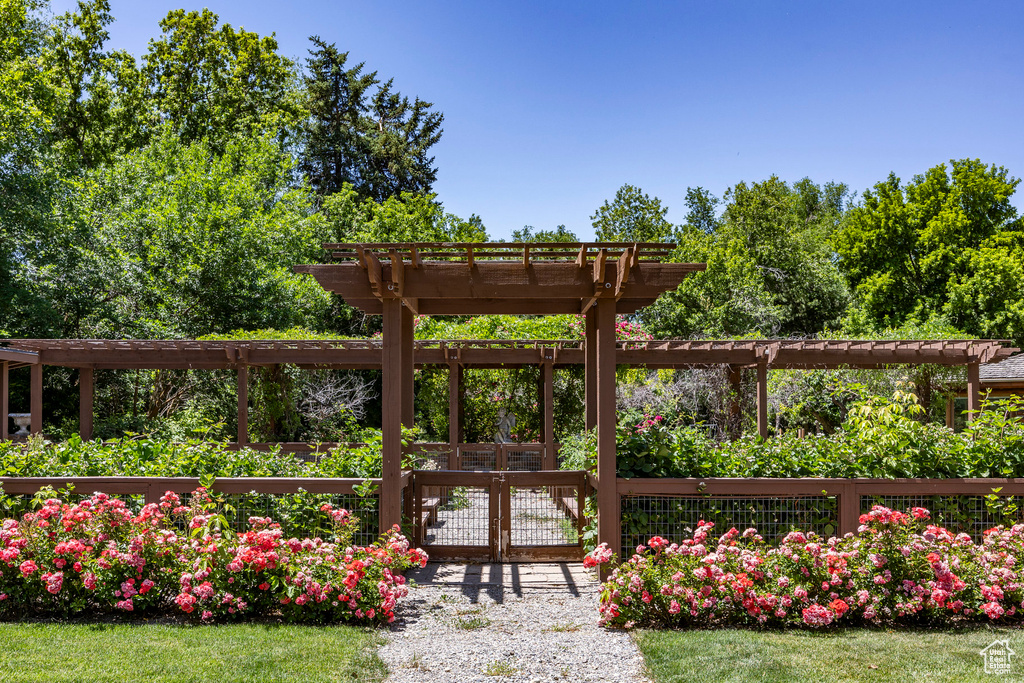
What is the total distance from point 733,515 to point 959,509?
6.37ft

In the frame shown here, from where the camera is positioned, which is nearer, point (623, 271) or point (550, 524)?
point (623, 271)

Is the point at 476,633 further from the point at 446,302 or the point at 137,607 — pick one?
the point at 446,302

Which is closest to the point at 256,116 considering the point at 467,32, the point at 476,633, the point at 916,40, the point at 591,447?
the point at 467,32

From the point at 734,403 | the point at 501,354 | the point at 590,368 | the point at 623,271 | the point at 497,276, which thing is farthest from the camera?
the point at 734,403

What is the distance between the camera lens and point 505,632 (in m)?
5.09

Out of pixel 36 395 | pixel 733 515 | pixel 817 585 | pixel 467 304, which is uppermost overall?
pixel 467 304

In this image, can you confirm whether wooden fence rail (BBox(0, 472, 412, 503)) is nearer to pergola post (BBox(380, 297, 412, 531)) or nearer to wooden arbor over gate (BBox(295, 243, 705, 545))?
pergola post (BBox(380, 297, 412, 531))

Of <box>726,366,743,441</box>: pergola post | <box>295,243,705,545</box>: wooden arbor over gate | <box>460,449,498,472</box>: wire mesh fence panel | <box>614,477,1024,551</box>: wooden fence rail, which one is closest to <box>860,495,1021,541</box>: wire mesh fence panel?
<box>614,477,1024,551</box>: wooden fence rail

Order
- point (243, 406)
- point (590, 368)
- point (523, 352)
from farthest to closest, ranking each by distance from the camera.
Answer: point (523, 352), point (243, 406), point (590, 368)

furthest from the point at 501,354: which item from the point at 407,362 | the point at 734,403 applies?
the point at 407,362

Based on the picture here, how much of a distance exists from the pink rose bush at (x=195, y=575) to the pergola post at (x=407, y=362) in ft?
8.67
